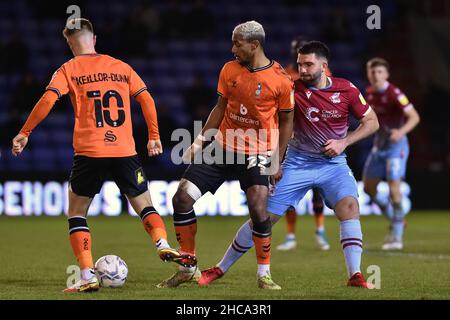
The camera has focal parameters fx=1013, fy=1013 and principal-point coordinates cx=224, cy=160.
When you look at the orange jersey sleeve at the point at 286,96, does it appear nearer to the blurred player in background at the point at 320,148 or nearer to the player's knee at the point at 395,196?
the blurred player in background at the point at 320,148

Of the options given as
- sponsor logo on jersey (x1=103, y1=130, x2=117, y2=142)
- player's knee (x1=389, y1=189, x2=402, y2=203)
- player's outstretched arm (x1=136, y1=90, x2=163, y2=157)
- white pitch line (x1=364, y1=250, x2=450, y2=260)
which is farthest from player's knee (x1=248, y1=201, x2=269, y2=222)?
player's knee (x1=389, y1=189, x2=402, y2=203)

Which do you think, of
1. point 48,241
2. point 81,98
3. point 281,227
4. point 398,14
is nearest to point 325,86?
point 81,98

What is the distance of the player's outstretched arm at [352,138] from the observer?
7930mm

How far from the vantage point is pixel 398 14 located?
22.1 meters

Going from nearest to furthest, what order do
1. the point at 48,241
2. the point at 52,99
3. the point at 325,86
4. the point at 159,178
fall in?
the point at 52,99 → the point at 325,86 → the point at 48,241 → the point at 159,178

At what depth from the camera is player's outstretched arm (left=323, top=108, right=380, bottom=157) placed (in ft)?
26.0

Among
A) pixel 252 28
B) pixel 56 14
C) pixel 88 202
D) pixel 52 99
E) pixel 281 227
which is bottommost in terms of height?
pixel 281 227

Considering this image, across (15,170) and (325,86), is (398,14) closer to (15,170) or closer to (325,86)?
(15,170)

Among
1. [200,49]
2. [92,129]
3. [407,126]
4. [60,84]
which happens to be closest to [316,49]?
[92,129]

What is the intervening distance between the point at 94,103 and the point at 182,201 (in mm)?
1033

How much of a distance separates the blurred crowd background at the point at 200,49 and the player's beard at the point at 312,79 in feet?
31.5

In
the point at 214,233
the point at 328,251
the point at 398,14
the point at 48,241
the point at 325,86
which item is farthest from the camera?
the point at 398,14

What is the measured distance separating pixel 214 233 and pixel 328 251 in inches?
107

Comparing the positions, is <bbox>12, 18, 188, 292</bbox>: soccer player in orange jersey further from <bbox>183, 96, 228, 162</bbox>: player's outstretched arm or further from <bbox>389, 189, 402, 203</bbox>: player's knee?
<bbox>389, 189, 402, 203</bbox>: player's knee
